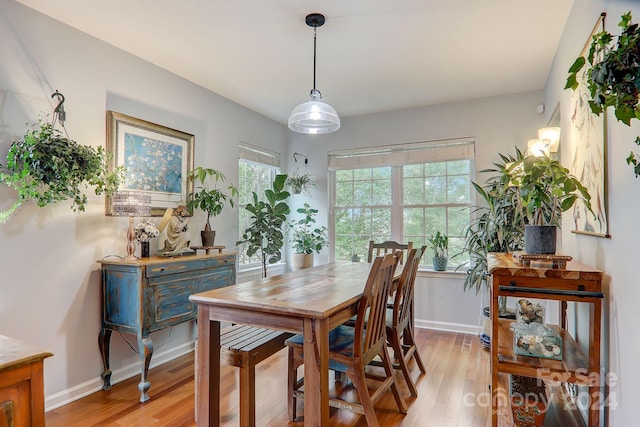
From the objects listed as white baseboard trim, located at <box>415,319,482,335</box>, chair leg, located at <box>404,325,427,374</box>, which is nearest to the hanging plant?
chair leg, located at <box>404,325,427,374</box>

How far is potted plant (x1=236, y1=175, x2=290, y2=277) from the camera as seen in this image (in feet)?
13.5

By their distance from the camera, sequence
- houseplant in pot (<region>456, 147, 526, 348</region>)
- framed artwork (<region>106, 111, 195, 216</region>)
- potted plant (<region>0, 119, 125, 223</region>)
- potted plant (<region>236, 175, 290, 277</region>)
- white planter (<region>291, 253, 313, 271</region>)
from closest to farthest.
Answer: potted plant (<region>0, 119, 125, 223</region>), framed artwork (<region>106, 111, 195, 216</region>), houseplant in pot (<region>456, 147, 526, 348</region>), potted plant (<region>236, 175, 290, 277</region>), white planter (<region>291, 253, 313, 271</region>)

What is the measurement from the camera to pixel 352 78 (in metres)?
3.41

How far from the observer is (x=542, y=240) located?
74.2 inches

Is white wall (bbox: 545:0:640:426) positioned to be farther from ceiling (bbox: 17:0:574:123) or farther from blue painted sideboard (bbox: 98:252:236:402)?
blue painted sideboard (bbox: 98:252:236:402)

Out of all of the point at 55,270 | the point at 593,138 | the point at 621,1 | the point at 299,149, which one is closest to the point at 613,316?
the point at 593,138

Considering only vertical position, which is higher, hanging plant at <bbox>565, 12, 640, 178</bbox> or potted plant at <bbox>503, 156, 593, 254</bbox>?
hanging plant at <bbox>565, 12, 640, 178</bbox>

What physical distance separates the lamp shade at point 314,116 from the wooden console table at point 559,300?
141cm

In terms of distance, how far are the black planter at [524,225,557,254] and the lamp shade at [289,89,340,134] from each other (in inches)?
56.4

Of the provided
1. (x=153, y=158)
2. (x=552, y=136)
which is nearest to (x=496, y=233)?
(x=552, y=136)

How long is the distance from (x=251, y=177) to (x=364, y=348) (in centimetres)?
300

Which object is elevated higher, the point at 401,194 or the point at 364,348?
the point at 401,194

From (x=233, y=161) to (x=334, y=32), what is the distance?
200 centimetres

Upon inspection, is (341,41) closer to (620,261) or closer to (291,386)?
(620,261)
